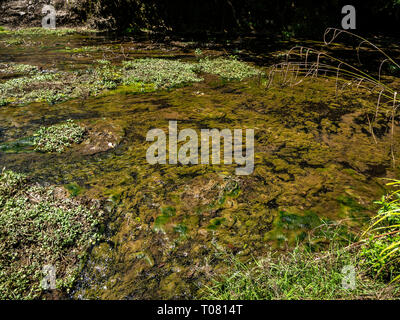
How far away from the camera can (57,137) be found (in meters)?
3.87

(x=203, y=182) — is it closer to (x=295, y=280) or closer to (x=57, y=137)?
(x=295, y=280)

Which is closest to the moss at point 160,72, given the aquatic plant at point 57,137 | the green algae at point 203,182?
the green algae at point 203,182

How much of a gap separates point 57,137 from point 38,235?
1.82 metres

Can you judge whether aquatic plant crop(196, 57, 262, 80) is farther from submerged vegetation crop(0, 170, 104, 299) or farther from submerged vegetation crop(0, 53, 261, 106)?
submerged vegetation crop(0, 170, 104, 299)

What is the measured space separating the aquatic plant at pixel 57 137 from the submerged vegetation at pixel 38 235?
2.76ft

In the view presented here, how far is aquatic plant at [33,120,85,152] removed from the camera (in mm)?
3711

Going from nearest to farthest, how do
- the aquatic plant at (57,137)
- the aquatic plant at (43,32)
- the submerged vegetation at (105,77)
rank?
the aquatic plant at (57,137) < the submerged vegetation at (105,77) < the aquatic plant at (43,32)

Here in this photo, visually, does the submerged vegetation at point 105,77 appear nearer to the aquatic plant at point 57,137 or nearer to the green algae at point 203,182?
the green algae at point 203,182

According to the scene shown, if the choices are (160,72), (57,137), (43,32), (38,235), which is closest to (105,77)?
(160,72)

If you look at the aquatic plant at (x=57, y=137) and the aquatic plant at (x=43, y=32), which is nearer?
the aquatic plant at (x=57, y=137)

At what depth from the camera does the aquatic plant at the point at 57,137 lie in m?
3.71

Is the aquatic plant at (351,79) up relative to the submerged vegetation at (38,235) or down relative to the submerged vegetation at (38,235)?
up
